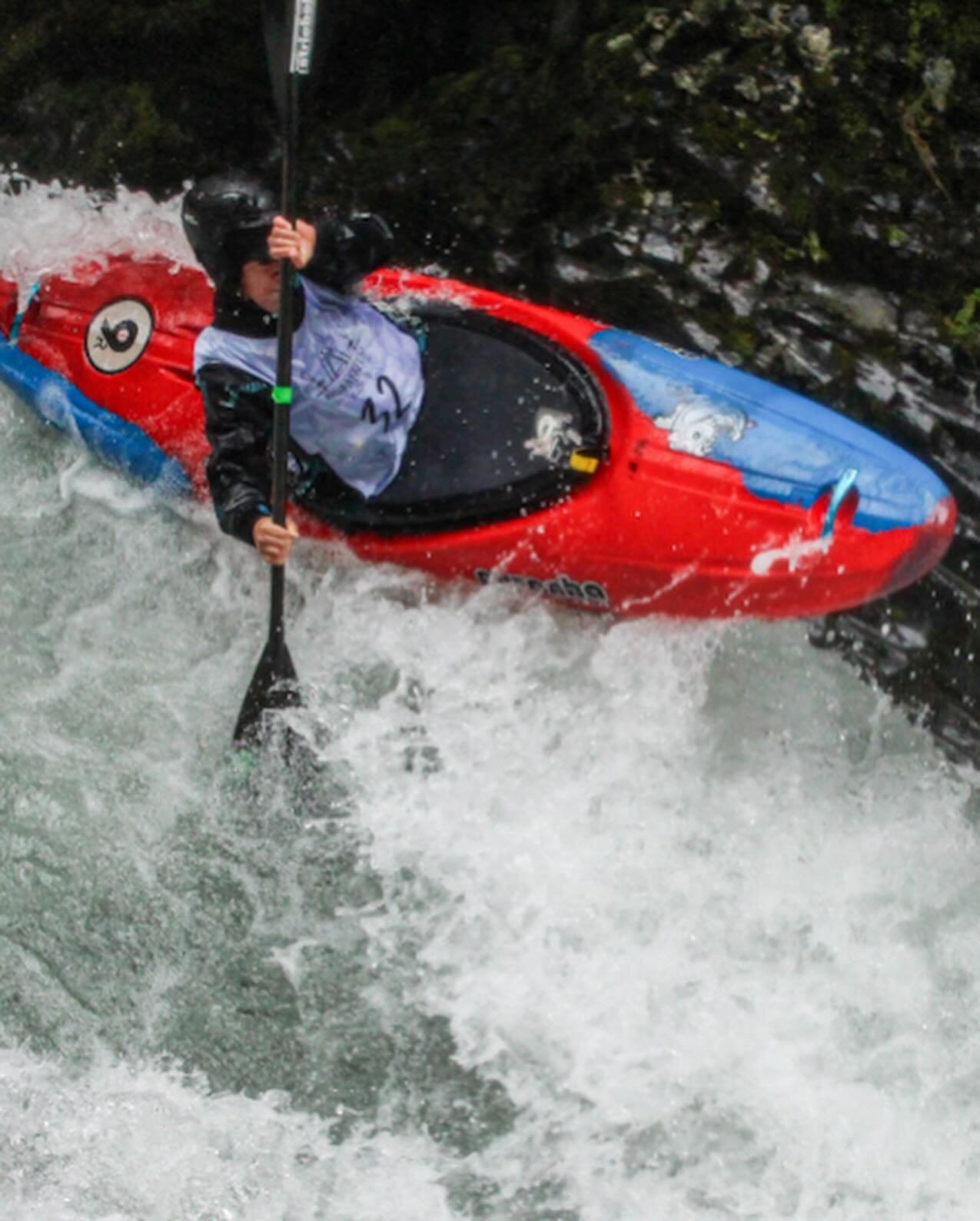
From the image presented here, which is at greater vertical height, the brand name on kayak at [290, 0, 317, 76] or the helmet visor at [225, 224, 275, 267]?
the brand name on kayak at [290, 0, 317, 76]

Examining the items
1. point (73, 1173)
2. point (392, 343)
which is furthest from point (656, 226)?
point (73, 1173)

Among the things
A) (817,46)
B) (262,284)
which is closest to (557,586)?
(262,284)

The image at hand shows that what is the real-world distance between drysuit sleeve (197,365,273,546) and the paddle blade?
37 centimetres

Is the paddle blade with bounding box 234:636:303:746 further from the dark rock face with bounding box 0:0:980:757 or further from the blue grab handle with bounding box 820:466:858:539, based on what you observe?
the dark rock face with bounding box 0:0:980:757

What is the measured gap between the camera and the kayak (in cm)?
363

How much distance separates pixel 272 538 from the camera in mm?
3471

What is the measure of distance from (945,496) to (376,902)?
1.70m

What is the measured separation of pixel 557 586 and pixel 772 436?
0.64 m

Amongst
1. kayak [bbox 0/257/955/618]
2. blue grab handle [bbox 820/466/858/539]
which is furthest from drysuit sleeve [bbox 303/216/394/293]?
blue grab handle [bbox 820/466/858/539]

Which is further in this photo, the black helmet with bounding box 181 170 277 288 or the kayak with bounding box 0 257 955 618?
the kayak with bounding box 0 257 955 618

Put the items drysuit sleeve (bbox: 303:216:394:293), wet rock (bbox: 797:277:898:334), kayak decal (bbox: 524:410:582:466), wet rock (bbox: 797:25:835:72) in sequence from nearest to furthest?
drysuit sleeve (bbox: 303:216:394:293) < kayak decal (bbox: 524:410:582:466) < wet rock (bbox: 797:277:898:334) < wet rock (bbox: 797:25:835:72)

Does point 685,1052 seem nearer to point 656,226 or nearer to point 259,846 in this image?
point 259,846

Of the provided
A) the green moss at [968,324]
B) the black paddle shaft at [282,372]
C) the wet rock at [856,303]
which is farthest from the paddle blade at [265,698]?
the green moss at [968,324]

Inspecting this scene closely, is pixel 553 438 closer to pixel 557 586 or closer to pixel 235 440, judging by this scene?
pixel 557 586
